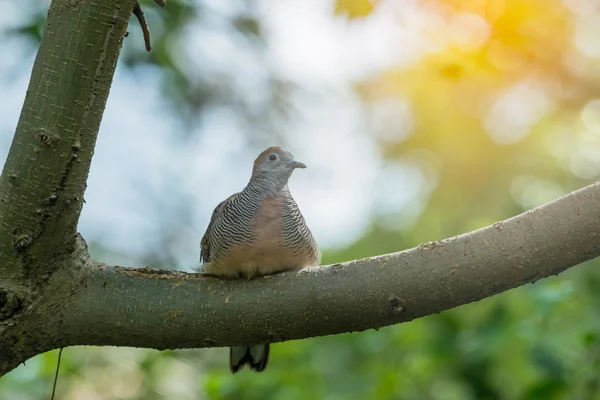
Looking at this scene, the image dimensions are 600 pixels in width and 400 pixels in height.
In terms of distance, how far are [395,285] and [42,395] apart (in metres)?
3.90

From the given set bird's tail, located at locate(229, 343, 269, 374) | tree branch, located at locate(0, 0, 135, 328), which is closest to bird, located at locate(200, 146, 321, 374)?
bird's tail, located at locate(229, 343, 269, 374)

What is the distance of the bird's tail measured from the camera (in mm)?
3771

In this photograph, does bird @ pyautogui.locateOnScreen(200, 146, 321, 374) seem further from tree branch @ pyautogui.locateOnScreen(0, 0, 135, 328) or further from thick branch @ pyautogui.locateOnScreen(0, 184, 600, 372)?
tree branch @ pyautogui.locateOnScreen(0, 0, 135, 328)

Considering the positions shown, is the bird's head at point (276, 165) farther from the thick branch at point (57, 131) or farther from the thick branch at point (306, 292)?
the thick branch at point (57, 131)

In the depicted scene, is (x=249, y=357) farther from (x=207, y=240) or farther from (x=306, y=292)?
(x=306, y=292)

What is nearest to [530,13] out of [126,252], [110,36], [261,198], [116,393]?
[261,198]

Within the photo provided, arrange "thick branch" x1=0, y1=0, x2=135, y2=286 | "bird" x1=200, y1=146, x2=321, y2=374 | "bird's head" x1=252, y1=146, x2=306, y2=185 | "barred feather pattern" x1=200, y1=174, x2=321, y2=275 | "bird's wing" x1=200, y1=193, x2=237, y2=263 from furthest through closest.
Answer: "bird's head" x1=252, y1=146, x2=306, y2=185
"bird's wing" x1=200, y1=193, x2=237, y2=263
"barred feather pattern" x1=200, y1=174, x2=321, y2=275
"bird" x1=200, y1=146, x2=321, y2=374
"thick branch" x1=0, y1=0, x2=135, y2=286

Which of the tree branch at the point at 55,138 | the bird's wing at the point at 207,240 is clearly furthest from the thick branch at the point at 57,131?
the bird's wing at the point at 207,240

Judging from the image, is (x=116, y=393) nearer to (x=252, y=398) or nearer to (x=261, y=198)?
(x=252, y=398)

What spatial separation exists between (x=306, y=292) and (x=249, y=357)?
1.28 metres

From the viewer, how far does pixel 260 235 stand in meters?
3.39

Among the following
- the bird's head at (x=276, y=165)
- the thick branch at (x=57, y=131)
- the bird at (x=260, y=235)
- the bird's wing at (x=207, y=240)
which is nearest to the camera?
the thick branch at (x=57, y=131)

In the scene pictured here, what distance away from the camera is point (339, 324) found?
8.63ft

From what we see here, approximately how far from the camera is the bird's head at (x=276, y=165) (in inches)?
152
